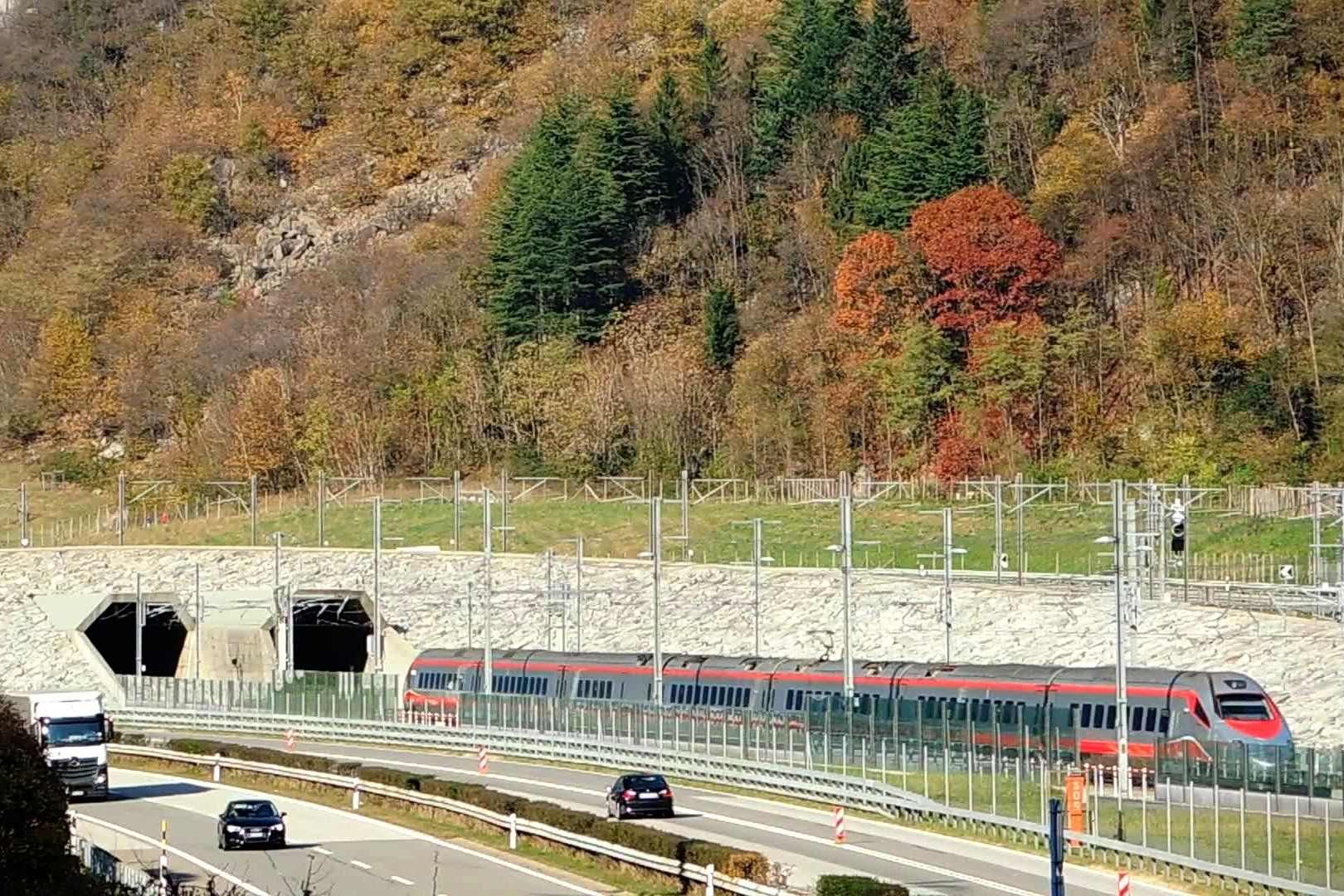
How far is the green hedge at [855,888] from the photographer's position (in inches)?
1391

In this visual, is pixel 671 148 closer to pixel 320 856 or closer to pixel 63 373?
pixel 63 373

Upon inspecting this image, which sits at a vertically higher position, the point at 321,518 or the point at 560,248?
the point at 560,248

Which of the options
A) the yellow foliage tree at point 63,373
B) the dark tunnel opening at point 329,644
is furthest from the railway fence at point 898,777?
the yellow foliage tree at point 63,373

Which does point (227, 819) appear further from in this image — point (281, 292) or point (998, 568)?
point (281, 292)

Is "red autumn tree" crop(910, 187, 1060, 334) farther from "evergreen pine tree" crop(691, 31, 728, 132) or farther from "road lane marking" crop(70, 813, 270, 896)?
"road lane marking" crop(70, 813, 270, 896)

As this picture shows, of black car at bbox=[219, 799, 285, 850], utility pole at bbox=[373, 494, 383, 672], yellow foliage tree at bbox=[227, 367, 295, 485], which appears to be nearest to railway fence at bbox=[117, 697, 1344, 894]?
utility pole at bbox=[373, 494, 383, 672]

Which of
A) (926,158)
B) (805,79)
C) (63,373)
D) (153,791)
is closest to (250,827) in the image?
(153,791)

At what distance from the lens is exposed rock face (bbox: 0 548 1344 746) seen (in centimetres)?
7650

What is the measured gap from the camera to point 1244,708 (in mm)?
59938

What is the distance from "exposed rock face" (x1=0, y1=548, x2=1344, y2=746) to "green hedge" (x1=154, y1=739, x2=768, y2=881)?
24978 mm

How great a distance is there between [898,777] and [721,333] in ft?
277

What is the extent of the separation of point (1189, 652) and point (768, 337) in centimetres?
5883

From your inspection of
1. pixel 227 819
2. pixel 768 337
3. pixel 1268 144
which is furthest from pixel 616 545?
pixel 227 819

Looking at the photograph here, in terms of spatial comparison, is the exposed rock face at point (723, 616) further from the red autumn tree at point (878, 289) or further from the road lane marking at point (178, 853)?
the road lane marking at point (178, 853)
